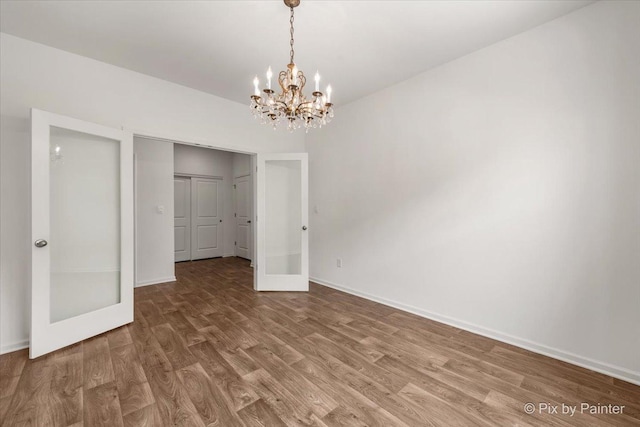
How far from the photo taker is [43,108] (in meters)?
2.54

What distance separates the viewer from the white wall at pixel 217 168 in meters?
6.07

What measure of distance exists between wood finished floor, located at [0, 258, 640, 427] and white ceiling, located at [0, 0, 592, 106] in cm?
286

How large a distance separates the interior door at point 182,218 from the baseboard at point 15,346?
3737mm

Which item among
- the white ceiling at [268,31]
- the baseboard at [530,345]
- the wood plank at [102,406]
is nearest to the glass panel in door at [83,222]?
the white ceiling at [268,31]

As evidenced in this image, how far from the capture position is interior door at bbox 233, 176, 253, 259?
6414 millimetres

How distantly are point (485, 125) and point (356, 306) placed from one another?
2.54 metres

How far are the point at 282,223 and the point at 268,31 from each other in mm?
2586

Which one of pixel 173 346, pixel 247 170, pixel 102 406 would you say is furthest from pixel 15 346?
pixel 247 170

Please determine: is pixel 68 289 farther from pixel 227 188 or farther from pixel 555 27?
pixel 555 27

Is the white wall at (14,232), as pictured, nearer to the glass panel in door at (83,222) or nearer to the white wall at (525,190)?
the glass panel in door at (83,222)

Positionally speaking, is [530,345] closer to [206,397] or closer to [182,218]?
[206,397]

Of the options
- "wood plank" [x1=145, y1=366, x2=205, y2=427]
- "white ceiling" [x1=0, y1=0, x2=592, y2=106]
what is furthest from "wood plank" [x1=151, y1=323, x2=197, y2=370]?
"white ceiling" [x1=0, y1=0, x2=592, y2=106]

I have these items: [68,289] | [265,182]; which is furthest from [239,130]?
[68,289]

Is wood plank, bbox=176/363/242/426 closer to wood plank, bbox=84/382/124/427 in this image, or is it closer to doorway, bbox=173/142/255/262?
wood plank, bbox=84/382/124/427
